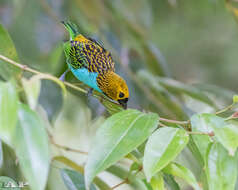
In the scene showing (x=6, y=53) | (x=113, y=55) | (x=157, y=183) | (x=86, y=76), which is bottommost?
(x=157, y=183)

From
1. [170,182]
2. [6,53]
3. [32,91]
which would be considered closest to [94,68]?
[6,53]

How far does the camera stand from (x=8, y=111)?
3.43 feet

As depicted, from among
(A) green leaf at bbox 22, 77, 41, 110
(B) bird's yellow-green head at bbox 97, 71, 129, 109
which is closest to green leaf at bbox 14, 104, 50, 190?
(A) green leaf at bbox 22, 77, 41, 110

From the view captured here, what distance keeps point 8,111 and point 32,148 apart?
0.12 meters

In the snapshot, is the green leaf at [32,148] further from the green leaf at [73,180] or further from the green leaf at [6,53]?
the green leaf at [73,180]

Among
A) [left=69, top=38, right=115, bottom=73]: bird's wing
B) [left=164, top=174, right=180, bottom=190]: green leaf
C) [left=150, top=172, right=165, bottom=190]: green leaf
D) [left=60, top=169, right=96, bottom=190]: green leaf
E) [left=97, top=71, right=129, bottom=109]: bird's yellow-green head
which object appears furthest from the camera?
[left=69, top=38, right=115, bottom=73]: bird's wing

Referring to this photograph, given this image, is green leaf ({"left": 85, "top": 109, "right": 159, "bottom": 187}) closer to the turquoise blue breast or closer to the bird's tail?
the turquoise blue breast

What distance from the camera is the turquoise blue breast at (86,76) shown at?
A: 2.22m

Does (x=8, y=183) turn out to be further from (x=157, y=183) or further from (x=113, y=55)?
(x=113, y=55)

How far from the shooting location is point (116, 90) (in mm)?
2160

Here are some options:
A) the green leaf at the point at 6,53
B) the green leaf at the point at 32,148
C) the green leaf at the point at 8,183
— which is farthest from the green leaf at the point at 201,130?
the green leaf at the point at 6,53

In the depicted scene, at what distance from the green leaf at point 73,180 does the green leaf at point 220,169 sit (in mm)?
631

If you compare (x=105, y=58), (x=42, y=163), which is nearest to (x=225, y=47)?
A: (x=105, y=58)

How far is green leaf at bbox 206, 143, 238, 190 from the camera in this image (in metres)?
1.23
